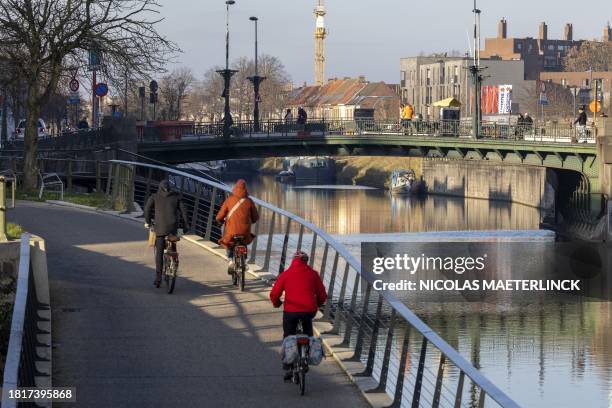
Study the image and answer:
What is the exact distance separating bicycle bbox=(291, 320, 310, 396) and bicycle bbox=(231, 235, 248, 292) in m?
5.24

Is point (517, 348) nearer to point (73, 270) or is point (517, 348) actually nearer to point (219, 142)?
point (73, 270)

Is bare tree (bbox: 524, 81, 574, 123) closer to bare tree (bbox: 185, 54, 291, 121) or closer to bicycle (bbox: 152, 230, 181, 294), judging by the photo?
bare tree (bbox: 185, 54, 291, 121)

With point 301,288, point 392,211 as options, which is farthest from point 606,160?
point 301,288

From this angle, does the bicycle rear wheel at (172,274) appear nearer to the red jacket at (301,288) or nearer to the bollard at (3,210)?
the bollard at (3,210)

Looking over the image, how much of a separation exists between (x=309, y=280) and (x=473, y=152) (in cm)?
5567

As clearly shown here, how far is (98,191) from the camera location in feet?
114

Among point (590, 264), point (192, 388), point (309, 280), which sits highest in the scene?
point (309, 280)

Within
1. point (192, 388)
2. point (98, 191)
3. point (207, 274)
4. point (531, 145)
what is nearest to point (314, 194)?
point (531, 145)

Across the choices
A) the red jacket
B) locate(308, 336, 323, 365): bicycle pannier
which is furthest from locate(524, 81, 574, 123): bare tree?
locate(308, 336, 323, 365): bicycle pannier

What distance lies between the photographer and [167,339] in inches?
518

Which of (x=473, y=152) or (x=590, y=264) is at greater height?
(x=473, y=152)

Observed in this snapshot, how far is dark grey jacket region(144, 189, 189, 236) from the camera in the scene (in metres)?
16.4

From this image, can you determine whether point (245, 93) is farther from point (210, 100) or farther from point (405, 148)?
point (405, 148)

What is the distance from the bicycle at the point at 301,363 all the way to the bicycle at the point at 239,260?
524 centimetres
